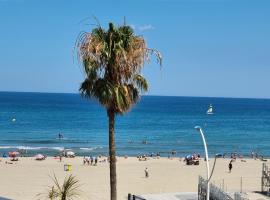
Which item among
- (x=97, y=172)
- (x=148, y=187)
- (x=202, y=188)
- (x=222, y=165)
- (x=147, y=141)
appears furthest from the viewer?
(x=147, y=141)

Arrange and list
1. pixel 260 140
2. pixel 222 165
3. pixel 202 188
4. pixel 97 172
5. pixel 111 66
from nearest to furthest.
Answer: pixel 111 66 → pixel 202 188 → pixel 97 172 → pixel 222 165 → pixel 260 140

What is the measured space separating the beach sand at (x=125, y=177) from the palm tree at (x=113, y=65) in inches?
526

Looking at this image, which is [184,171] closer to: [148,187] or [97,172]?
[97,172]

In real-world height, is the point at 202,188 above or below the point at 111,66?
below

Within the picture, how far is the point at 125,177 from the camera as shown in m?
42.9

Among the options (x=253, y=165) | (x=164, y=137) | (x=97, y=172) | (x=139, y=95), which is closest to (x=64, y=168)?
(x=97, y=172)

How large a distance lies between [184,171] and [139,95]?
2987 centimetres

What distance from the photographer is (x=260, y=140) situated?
9762cm

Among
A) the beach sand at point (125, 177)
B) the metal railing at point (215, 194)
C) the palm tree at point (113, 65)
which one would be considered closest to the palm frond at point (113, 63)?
the palm tree at point (113, 65)

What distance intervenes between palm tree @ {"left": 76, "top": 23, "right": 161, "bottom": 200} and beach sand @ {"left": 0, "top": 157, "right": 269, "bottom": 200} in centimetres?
Result: 1335

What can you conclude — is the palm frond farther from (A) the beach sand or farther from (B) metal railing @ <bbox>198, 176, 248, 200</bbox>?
(A) the beach sand

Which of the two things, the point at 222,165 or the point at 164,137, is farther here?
the point at 164,137

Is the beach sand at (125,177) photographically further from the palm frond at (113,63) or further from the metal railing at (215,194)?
the palm frond at (113,63)

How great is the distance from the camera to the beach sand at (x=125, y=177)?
3434 cm
